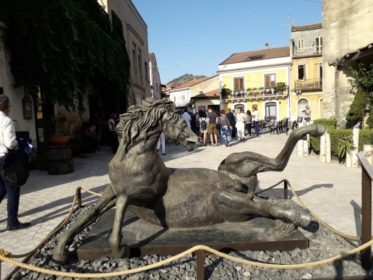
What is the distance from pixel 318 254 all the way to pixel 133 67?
20.6 meters

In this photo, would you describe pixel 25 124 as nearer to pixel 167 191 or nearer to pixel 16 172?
pixel 16 172

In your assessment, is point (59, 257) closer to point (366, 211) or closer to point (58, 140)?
point (366, 211)

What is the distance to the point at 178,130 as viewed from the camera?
301 centimetres

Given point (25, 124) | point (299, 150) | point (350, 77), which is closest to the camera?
point (25, 124)

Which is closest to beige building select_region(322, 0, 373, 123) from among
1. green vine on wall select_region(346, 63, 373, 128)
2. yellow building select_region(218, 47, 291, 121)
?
green vine on wall select_region(346, 63, 373, 128)

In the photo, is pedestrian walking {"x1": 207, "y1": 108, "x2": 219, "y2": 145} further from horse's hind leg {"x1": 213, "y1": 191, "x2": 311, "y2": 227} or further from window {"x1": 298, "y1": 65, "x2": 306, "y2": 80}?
window {"x1": 298, "y1": 65, "x2": 306, "y2": 80}

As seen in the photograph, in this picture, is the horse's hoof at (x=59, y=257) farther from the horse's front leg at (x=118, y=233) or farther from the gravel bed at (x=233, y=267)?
the horse's front leg at (x=118, y=233)

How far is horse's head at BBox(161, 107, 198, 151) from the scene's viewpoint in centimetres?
300

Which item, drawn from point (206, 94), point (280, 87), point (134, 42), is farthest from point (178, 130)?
point (206, 94)

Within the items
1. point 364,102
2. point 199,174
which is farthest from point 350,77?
point 199,174

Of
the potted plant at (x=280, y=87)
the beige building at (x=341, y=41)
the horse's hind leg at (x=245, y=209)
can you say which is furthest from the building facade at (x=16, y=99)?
the potted plant at (x=280, y=87)

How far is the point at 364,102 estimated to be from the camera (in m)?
14.2

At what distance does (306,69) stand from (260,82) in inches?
201

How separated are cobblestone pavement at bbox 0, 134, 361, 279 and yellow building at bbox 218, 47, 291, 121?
28.8m
